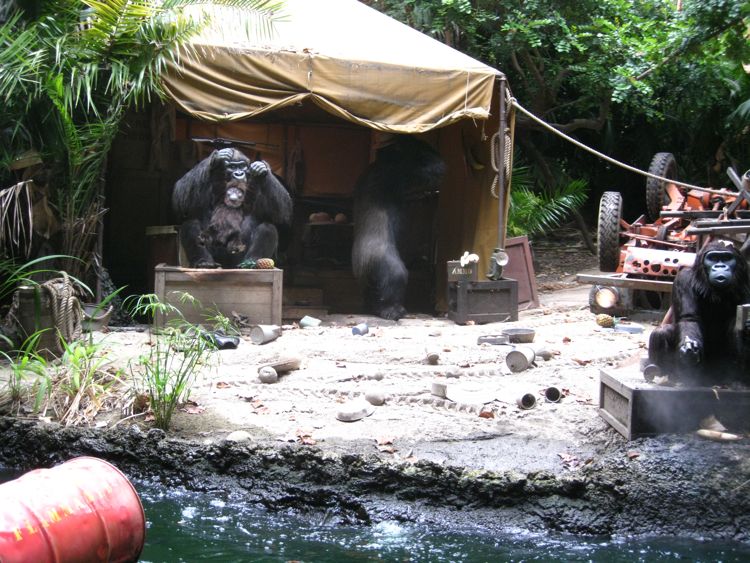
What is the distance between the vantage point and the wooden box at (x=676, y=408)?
448 centimetres

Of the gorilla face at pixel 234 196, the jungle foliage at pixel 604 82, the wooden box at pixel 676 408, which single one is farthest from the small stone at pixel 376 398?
the jungle foliage at pixel 604 82

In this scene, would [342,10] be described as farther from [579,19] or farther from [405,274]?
[579,19]

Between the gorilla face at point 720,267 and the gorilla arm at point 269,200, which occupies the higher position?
the gorilla arm at point 269,200

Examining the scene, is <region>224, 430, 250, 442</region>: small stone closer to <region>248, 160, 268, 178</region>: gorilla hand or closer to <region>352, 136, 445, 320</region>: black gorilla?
<region>248, 160, 268, 178</region>: gorilla hand

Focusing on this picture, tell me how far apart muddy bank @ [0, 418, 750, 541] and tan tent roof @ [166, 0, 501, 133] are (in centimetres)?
427

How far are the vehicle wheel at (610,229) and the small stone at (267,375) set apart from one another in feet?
15.7

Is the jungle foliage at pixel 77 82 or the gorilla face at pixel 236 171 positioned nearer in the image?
the jungle foliage at pixel 77 82

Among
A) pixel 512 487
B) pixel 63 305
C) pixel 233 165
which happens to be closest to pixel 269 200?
pixel 233 165

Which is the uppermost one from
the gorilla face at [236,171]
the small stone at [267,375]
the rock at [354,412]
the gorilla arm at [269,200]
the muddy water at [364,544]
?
the gorilla face at [236,171]

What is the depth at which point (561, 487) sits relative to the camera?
4223mm

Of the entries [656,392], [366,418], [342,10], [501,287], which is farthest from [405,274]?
[656,392]

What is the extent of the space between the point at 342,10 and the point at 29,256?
4287 millimetres

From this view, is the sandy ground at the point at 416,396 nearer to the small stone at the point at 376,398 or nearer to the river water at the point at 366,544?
the small stone at the point at 376,398

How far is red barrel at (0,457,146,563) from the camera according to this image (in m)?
2.82
